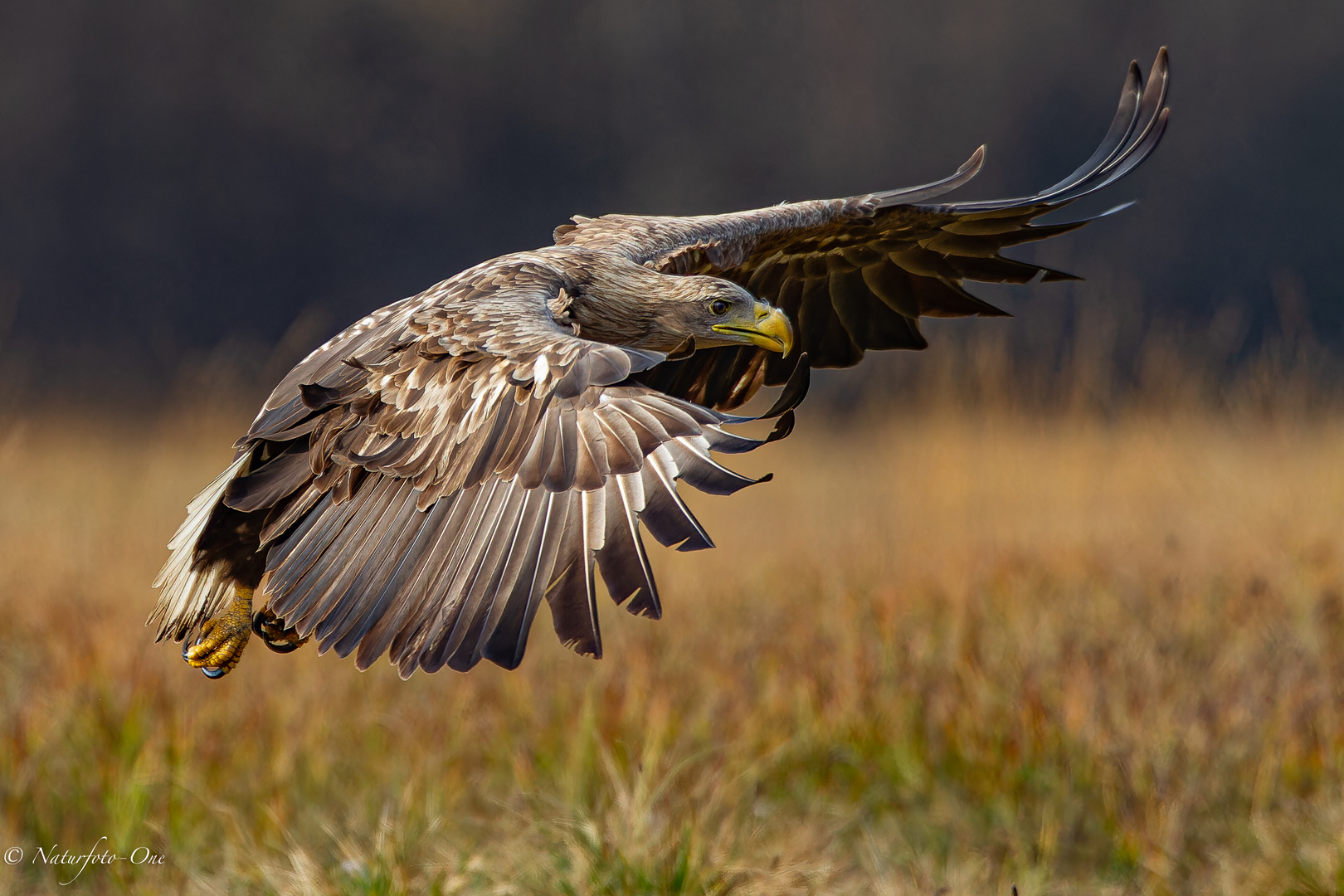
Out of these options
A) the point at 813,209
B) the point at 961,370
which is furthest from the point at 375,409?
the point at 961,370

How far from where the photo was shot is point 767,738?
14.3 ft

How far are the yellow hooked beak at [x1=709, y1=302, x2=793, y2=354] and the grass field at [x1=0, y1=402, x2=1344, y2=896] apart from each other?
1158 millimetres

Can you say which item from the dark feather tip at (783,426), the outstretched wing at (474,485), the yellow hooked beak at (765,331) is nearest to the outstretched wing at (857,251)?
the yellow hooked beak at (765,331)

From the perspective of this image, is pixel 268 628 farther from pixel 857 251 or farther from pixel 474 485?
pixel 857 251

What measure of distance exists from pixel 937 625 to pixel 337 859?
2645 mm

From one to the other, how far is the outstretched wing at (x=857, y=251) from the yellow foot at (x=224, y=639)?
1.16 m

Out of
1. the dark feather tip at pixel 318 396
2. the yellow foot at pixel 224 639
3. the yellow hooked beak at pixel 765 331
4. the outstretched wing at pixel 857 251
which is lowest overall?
the yellow foot at pixel 224 639

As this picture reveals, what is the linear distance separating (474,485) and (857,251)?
6.77 feet

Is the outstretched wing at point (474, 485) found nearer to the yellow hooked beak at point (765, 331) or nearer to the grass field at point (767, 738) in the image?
the yellow hooked beak at point (765, 331)

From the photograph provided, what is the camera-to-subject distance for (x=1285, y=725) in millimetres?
4184

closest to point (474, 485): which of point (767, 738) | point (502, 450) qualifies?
point (502, 450)

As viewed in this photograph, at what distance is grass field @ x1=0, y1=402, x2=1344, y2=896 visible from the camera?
11.6ft

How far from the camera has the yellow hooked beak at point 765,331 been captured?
3.44 metres

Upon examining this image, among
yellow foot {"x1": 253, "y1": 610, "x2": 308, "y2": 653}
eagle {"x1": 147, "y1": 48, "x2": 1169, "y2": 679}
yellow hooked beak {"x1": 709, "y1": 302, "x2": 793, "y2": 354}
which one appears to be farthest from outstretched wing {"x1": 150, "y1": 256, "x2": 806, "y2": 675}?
yellow hooked beak {"x1": 709, "y1": 302, "x2": 793, "y2": 354}
